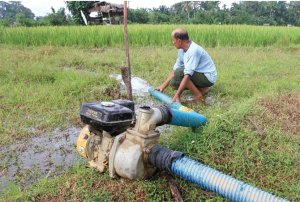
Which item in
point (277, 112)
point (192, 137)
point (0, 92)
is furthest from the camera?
point (0, 92)

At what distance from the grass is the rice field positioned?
1846 mm

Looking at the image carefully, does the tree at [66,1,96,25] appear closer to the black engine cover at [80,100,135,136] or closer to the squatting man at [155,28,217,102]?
the squatting man at [155,28,217,102]

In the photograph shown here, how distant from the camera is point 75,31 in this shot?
9.89 m

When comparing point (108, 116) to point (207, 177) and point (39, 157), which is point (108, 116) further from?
point (39, 157)

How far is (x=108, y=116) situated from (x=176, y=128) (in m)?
1.23

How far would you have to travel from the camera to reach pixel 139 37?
32.9ft

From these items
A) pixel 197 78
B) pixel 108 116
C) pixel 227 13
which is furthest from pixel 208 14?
pixel 108 116

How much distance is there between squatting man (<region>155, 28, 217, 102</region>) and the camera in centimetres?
436

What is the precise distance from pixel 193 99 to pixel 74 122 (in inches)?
64.4

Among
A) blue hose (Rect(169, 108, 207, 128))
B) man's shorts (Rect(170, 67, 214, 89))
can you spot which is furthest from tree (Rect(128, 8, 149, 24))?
blue hose (Rect(169, 108, 207, 128))

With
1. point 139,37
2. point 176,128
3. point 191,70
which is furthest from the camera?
point 139,37

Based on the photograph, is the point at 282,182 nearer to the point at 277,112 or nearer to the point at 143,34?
the point at 277,112

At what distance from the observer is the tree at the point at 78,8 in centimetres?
2130

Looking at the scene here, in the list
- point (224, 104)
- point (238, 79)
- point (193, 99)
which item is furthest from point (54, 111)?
point (238, 79)
